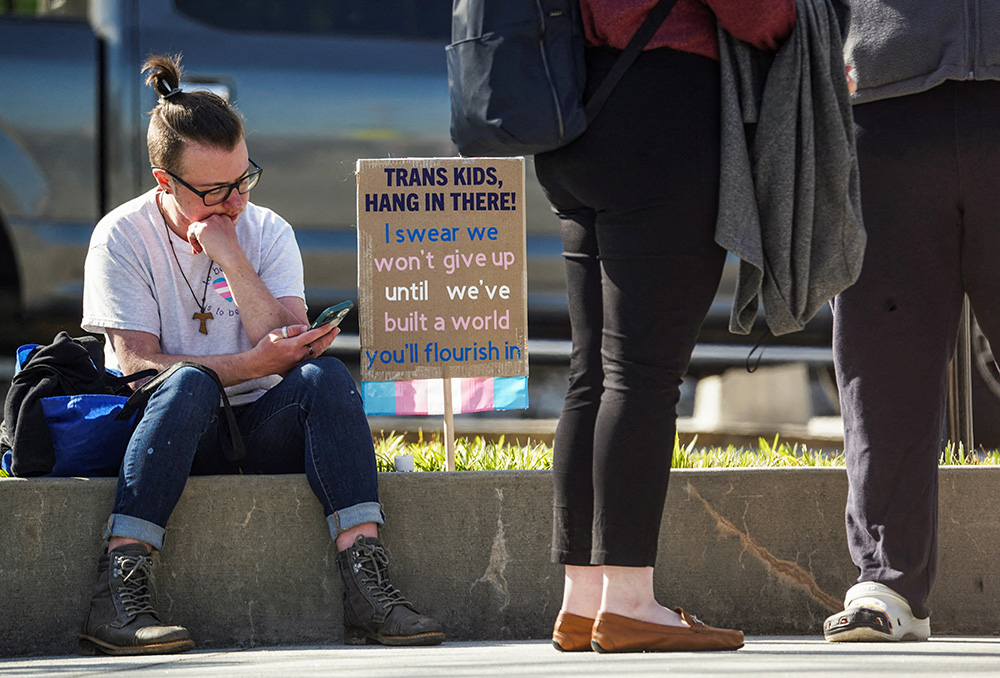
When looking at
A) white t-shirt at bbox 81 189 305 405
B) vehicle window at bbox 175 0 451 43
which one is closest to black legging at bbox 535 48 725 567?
white t-shirt at bbox 81 189 305 405

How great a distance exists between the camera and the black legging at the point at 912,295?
2.65 metres

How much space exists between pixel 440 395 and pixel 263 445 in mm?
636

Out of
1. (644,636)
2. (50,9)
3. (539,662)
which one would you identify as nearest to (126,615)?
(539,662)

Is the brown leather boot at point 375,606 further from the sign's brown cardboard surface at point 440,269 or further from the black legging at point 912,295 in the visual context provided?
the black legging at point 912,295

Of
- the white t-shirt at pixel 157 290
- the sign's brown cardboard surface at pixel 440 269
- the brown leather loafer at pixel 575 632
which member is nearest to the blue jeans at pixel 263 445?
the white t-shirt at pixel 157 290

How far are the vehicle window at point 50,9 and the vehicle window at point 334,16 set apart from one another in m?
0.37

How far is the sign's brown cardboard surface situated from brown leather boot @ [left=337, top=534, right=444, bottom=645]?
2.19 feet

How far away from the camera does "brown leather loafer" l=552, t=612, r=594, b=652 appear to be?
236cm

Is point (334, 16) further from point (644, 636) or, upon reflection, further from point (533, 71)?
point (644, 636)

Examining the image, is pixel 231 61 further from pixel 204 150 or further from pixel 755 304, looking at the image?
pixel 755 304

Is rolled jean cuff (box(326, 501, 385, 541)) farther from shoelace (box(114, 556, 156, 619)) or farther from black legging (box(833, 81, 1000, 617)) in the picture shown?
black legging (box(833, 81, 1000, 617))

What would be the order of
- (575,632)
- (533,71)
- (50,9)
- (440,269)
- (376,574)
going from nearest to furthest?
(533,71)
(575,632)
(376,574)
(440,269)
(50,9)

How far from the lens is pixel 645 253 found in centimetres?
224

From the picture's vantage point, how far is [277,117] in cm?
506
